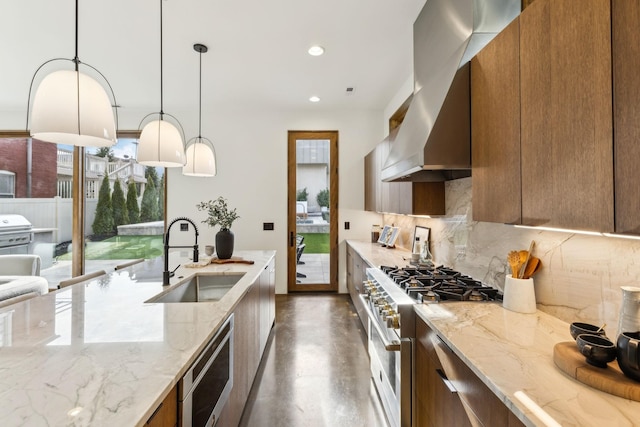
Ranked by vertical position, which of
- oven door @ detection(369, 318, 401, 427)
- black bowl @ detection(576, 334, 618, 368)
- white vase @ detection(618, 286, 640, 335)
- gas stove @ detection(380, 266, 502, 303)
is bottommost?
oven door @ detection(369, 318, 401, 427)

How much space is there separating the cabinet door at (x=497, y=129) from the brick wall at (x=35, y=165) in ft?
19.8

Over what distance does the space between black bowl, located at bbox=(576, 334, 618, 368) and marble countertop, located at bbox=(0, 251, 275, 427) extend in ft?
4.27

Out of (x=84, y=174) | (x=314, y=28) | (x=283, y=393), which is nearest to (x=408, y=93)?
(x=314, y=28)

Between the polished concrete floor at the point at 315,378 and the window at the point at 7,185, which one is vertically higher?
the window at the point at 7,185

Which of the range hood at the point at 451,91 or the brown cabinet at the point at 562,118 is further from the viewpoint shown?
the range hood at the point at 451,91

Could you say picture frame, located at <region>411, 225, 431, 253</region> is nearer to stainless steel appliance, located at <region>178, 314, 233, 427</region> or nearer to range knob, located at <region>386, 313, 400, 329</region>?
range knob, located at <region>386, 313, 400, 329</region>

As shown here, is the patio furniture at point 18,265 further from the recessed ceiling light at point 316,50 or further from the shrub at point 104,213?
the recessed ceiling light at point 316,50

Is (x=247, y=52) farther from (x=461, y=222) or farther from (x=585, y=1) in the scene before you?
(x=585, y=1)

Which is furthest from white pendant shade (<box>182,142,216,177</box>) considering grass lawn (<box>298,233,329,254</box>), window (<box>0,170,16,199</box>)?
window (<box>0,170,16,199</box>)

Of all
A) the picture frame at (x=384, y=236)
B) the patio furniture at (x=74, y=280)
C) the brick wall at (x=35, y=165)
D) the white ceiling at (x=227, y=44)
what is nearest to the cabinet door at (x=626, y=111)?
the white ceiling at (x=227, y=44)

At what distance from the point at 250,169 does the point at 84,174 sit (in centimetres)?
269

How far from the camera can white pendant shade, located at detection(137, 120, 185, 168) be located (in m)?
2.30

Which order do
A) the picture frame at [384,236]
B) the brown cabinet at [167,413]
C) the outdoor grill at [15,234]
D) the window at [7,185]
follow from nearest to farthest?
the brown cabinet at [167,413]
the picture frame at [384,236]
the outdoor grill at [15,234]
the window at [7,185]

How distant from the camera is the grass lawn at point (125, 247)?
5.01 meters
